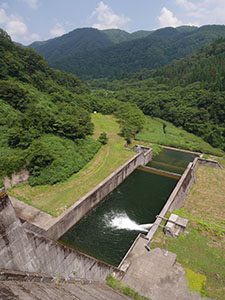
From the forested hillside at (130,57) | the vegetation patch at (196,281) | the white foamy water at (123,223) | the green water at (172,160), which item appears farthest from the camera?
the forested hillside at (130,57)

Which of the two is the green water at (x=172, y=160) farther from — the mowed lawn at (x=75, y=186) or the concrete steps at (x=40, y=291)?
the concrete steps at (x=40, y=291)

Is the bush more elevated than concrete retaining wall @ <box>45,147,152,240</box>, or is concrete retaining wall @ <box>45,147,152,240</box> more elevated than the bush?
the bush

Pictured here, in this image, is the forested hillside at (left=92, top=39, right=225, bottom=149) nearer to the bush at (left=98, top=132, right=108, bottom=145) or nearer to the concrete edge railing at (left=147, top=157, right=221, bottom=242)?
the concrete edge railing at (left=147, top=157, right=221, bottom=242)

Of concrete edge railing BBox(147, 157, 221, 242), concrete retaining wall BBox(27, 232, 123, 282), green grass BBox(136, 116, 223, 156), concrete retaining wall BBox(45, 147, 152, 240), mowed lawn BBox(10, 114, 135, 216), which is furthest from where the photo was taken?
green grass BBox(136, 116, 223, 156)

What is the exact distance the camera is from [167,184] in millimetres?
21672

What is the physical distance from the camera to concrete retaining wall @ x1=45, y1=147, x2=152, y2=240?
1476cm

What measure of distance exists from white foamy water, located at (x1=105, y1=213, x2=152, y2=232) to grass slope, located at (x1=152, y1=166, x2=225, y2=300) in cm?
191

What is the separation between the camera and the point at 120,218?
675 inches

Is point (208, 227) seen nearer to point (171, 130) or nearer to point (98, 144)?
point (98, 144)

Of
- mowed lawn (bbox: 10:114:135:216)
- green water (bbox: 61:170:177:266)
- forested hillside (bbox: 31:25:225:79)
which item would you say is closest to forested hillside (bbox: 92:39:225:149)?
mowed lawn (bbox: 10:114:135:216)

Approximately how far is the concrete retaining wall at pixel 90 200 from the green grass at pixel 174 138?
6863mm

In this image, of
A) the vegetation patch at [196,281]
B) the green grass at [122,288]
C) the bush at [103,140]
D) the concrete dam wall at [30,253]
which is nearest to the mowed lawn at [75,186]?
the bush at [103,140]

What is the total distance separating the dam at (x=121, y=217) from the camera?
14.5 meters

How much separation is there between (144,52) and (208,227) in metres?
138
